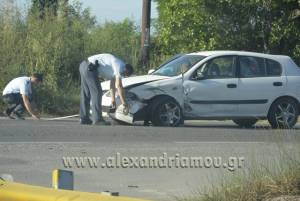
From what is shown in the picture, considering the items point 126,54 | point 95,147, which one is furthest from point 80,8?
point 95,147

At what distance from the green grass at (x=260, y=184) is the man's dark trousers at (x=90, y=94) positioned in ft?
24.0

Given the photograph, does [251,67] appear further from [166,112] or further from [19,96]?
[19,96]

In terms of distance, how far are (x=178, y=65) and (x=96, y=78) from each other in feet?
5.71

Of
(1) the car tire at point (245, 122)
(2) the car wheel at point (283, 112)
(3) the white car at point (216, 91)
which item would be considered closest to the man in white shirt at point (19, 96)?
(3) the white car at point (216, 91)

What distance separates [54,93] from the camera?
20.1 meters

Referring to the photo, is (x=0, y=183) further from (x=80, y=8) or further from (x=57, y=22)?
(x=80, y=8)

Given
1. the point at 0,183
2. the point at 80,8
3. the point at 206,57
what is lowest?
the point at 0,183

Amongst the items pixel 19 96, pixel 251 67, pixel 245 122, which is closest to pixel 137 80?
pixel 251 67

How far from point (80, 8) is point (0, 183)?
25065 millimetres

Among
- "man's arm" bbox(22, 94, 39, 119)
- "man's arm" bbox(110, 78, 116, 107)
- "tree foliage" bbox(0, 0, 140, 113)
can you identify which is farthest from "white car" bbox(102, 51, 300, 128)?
"tree foliage" bbox(0, 0, 140, 113)

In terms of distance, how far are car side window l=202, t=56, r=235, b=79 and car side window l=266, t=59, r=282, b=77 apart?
0.78 m

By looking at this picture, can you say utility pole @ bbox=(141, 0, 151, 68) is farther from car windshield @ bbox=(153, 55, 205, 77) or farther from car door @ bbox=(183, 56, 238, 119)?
car door @ bbox=(183, 56, 238, 119)

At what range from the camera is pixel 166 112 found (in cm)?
1449

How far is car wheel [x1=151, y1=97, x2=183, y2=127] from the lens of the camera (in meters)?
14.4
